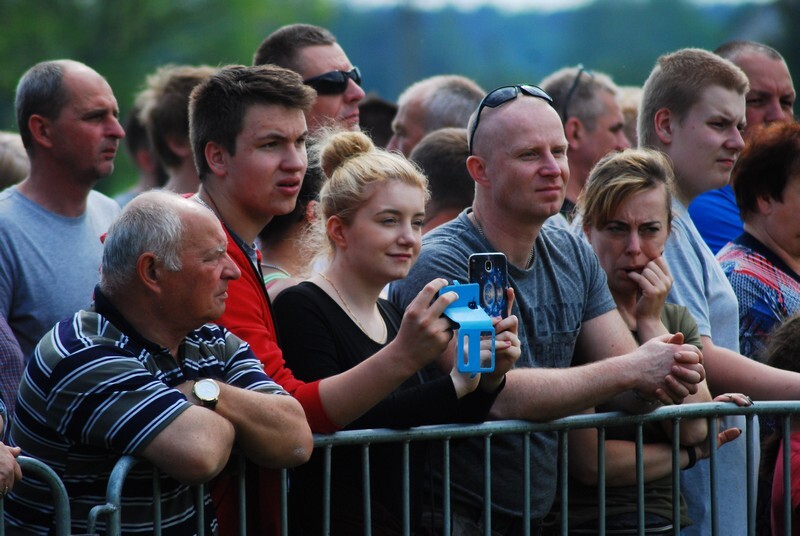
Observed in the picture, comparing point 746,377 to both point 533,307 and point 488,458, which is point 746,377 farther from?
point 488,458

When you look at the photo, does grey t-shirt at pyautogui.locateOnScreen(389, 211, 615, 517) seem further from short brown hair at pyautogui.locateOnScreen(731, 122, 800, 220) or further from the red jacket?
short brown hair at pyautogui.locateOnScreen(731, 122, 800, 220)

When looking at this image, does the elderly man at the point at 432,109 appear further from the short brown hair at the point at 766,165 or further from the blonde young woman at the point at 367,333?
the blonde young woman at the point at 367,333

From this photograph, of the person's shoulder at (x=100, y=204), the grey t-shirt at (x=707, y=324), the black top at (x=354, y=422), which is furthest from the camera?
the person's shoulder at (x=100, y=204)

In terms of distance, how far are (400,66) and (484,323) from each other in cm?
2820

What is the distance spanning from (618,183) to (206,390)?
6.58 ft

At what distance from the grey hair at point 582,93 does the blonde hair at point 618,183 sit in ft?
8.30

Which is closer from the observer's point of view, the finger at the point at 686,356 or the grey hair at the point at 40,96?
the finger at the point at 686,356

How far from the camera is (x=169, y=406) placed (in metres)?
3.16

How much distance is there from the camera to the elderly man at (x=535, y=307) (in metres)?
3.92

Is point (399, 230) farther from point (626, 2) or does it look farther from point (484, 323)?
point (626, 2)

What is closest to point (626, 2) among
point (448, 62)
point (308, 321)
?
point (448, 62)

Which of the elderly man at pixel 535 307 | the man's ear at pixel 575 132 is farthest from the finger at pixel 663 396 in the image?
the man's ear at pixel 575 132

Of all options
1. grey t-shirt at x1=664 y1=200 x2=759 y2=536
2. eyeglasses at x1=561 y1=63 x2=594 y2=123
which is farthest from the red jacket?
eyeglasses at x1=561 y1=63 x2=594 y2=123

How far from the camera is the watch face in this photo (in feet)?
10.7
